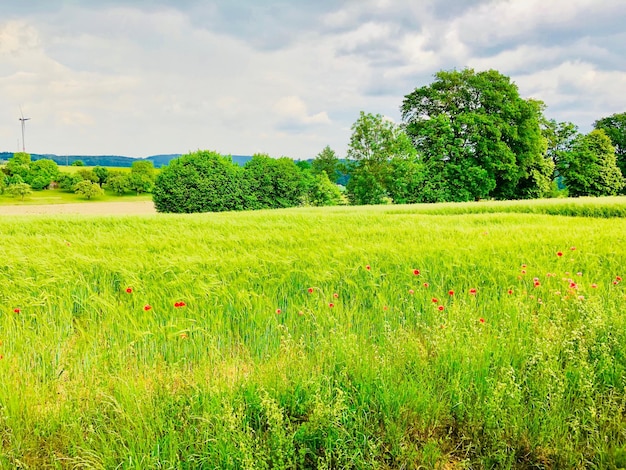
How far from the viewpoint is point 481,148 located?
3791 cm

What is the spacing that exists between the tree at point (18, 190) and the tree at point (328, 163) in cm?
5296

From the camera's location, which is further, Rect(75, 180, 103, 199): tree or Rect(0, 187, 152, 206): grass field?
Rect(75, 180, 103, 199): tree

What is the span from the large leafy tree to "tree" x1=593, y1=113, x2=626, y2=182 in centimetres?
1834

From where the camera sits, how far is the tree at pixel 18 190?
7369cm

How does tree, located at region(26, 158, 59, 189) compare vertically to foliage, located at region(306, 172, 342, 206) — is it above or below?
above

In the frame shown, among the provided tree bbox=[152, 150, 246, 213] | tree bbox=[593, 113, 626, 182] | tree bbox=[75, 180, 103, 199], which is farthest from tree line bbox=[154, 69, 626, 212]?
tree bbox=[75, 180, 103, 199]

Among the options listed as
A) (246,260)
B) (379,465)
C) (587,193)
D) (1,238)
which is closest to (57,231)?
(1,238)

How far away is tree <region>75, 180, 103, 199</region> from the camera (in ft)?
264

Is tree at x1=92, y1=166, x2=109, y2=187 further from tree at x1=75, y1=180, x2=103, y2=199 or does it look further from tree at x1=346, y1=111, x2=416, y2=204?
tree at x1=346, y1=111, x2=416, y2=204

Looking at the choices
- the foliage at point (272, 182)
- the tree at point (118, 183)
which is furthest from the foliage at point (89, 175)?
the foliage at point (272, 182)

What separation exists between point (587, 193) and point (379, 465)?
180ft

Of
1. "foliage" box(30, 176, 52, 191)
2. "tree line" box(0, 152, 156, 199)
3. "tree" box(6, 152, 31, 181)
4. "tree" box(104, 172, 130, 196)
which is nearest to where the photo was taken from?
"tree line" box(0, 152, 156, 199)

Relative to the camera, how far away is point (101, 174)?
9188 centimetres

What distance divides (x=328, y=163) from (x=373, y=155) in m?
49.8
